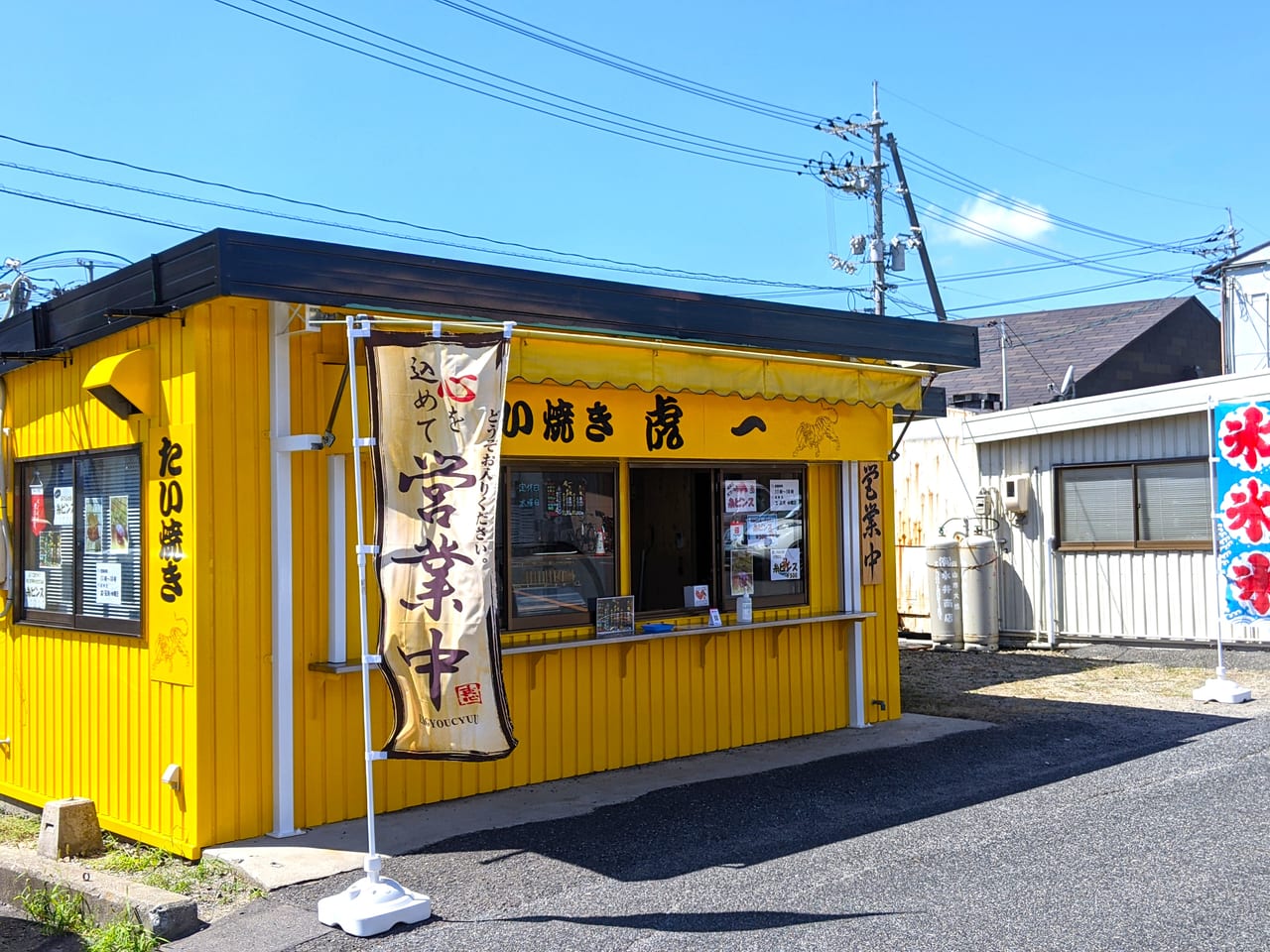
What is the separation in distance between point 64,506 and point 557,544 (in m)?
3.16

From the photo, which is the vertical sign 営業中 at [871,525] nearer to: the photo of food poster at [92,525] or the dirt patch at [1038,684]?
the dirt patch at [1038,684]

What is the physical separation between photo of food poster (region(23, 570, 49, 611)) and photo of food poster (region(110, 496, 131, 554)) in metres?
1.11

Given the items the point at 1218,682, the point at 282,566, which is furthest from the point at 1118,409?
the point at 282,566

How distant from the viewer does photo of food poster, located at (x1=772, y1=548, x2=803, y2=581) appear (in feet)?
29.2

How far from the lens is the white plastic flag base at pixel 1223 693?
33.7ft

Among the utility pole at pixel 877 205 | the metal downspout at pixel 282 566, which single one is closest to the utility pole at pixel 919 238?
the utility pole at pixel 877 205

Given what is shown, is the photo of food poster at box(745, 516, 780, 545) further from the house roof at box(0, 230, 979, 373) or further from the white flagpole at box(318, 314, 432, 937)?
the white flagpole at box(318, 314, 432, 937)

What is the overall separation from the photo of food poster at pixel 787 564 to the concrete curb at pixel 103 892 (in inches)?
194

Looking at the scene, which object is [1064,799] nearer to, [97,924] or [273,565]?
[273,565]

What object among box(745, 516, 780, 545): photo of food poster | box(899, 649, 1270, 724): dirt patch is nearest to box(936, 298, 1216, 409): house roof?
box(899, 649, 1270, 724): dirt patch

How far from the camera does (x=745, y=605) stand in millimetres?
8570

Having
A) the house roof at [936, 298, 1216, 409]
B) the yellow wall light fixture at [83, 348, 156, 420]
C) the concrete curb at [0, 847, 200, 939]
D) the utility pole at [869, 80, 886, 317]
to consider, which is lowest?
the concrete curb at [0, 847, 200, 939]

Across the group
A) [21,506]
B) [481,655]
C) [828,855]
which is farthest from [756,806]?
[21,506]

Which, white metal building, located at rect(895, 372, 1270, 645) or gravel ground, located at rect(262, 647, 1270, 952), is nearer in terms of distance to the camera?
gravel ground, located at rect(262, 647, 1270, 952)
